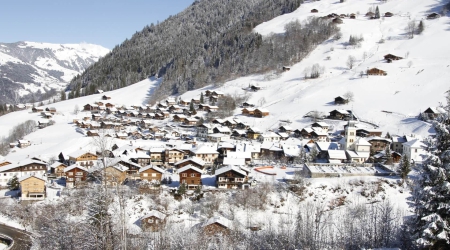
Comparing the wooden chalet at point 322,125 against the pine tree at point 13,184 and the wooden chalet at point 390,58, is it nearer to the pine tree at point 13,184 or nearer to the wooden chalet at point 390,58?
the wooden chalet at point 390,58

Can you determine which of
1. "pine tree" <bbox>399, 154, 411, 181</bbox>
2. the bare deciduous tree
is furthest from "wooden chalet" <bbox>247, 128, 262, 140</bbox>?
the bare deciduous tree

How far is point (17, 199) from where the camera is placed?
28375 millimetres

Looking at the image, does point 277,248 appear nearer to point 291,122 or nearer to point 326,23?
point 291,122

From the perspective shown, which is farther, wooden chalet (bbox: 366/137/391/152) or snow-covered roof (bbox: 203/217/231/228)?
wooden chalet (bbox: 366/137/391/152)

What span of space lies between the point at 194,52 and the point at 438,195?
9529 cm

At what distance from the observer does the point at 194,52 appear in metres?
103

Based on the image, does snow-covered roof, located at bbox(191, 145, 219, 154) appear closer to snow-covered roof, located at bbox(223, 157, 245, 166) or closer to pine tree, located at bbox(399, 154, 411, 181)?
snow-covered roof, located at bbox(223, 157, 245, 166)

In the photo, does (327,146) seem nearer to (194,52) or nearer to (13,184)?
(13,184)

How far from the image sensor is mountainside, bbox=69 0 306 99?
277ft

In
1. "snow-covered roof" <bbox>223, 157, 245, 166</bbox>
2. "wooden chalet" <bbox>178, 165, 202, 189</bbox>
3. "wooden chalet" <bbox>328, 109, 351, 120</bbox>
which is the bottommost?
"wooden chalet" <bbox>178, 165, 202, 189</bbox>

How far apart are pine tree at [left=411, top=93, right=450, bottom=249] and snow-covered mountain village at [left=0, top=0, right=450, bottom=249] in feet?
0.20

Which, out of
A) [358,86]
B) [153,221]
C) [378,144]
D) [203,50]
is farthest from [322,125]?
[203,50]

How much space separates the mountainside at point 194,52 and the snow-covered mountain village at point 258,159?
270 inches

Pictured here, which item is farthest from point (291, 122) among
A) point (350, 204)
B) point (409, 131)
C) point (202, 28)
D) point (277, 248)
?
point (202, 28)
